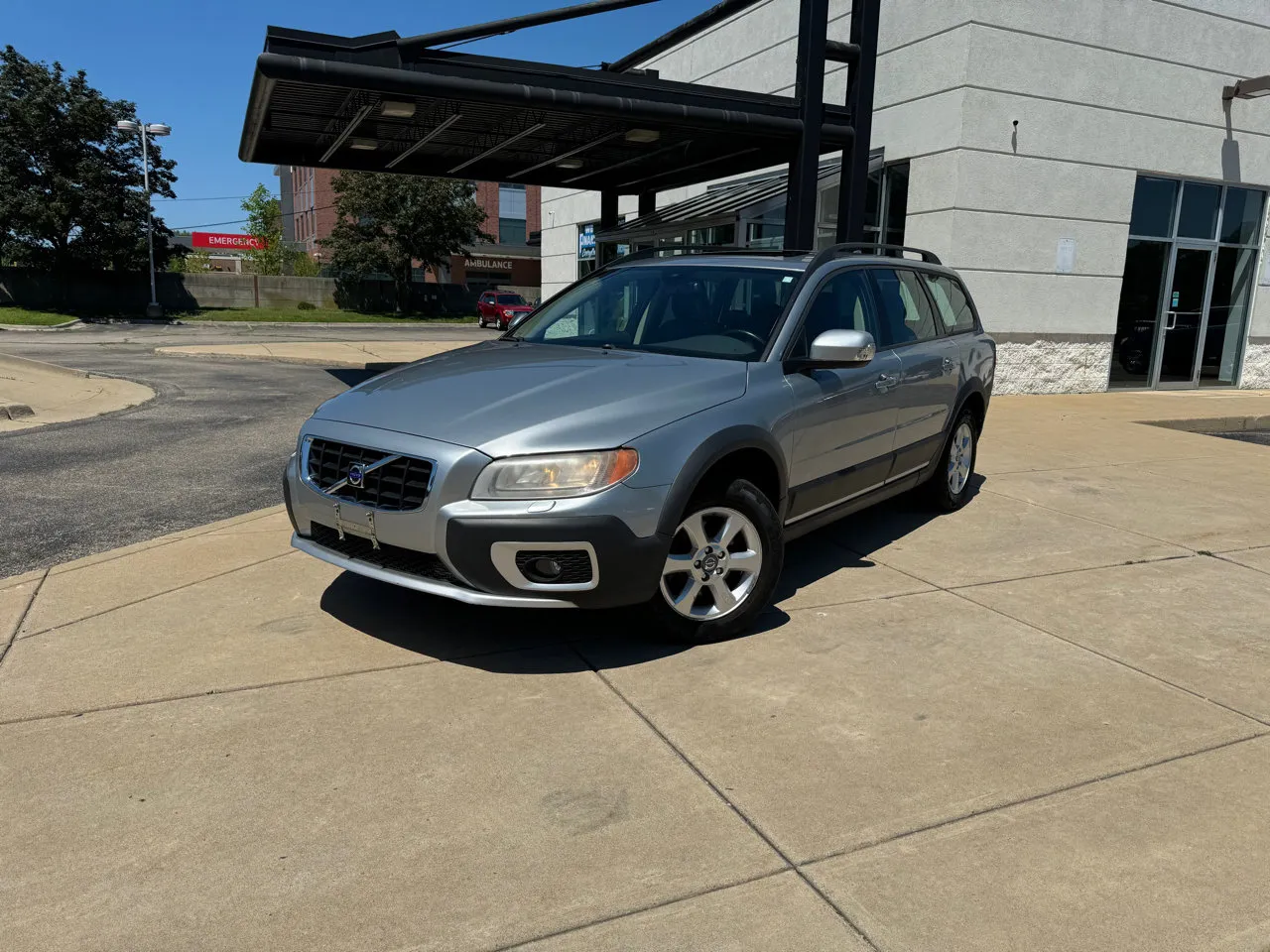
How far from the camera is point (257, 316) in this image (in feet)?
129

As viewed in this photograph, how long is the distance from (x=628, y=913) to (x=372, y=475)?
2095mm

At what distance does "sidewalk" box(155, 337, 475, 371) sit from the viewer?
18.3 meters

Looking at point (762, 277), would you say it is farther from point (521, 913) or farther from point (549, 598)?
point (521, 913)

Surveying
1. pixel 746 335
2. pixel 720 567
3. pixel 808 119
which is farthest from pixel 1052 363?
pixel 720 567

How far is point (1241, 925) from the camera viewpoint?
2.44 m

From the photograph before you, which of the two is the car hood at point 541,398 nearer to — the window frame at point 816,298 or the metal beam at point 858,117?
the window frame at point 816,298

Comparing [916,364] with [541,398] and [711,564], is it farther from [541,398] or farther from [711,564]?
[541,398]

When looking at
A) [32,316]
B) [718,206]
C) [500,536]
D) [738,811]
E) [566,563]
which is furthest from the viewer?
[32,316]

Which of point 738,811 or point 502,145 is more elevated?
point 502,145

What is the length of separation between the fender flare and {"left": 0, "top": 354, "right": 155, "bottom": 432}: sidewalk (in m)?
8.25

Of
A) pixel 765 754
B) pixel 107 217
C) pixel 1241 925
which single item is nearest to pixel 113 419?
pixel 765 754

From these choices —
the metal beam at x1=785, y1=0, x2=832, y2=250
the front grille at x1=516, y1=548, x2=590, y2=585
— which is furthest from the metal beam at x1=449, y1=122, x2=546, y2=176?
the front grille at x1=516, y1=548, x2=590, y2=585

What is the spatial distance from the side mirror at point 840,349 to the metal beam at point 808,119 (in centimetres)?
669

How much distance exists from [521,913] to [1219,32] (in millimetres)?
16985
